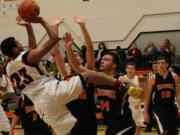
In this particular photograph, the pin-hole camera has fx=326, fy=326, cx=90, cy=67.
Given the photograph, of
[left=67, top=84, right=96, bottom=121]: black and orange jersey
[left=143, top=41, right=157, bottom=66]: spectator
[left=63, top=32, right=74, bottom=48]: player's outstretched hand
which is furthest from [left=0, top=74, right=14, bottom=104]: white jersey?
[left=143, top=41, right=157, bottom=66]: spectator

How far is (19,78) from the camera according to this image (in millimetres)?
4355

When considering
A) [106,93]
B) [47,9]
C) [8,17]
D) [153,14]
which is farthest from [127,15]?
[106,93]

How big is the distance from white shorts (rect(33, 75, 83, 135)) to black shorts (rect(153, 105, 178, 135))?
2.12m

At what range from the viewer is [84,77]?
4117mm

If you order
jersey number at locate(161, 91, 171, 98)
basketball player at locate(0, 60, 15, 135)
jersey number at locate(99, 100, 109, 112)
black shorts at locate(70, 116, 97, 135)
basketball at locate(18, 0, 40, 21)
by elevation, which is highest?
basketball at locate(18, 0, 40, 21)

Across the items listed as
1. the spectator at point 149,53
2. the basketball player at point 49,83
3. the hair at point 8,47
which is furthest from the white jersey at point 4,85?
the spectator at point 149,53

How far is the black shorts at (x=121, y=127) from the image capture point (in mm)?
4379

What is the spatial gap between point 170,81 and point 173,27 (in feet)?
25.3

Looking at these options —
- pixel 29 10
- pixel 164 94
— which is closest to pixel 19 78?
pixel 29 10

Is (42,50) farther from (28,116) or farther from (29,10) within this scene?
(28,116)

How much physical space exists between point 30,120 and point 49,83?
4.63 ft

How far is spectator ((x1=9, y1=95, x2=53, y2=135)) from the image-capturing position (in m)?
5.36

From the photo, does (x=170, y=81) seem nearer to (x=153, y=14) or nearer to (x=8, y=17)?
(x=153, y=14)

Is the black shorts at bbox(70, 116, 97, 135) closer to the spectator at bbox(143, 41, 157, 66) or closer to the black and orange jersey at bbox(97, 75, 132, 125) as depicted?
the black and orange jersey at bbox(97, 75, 132, 125)
